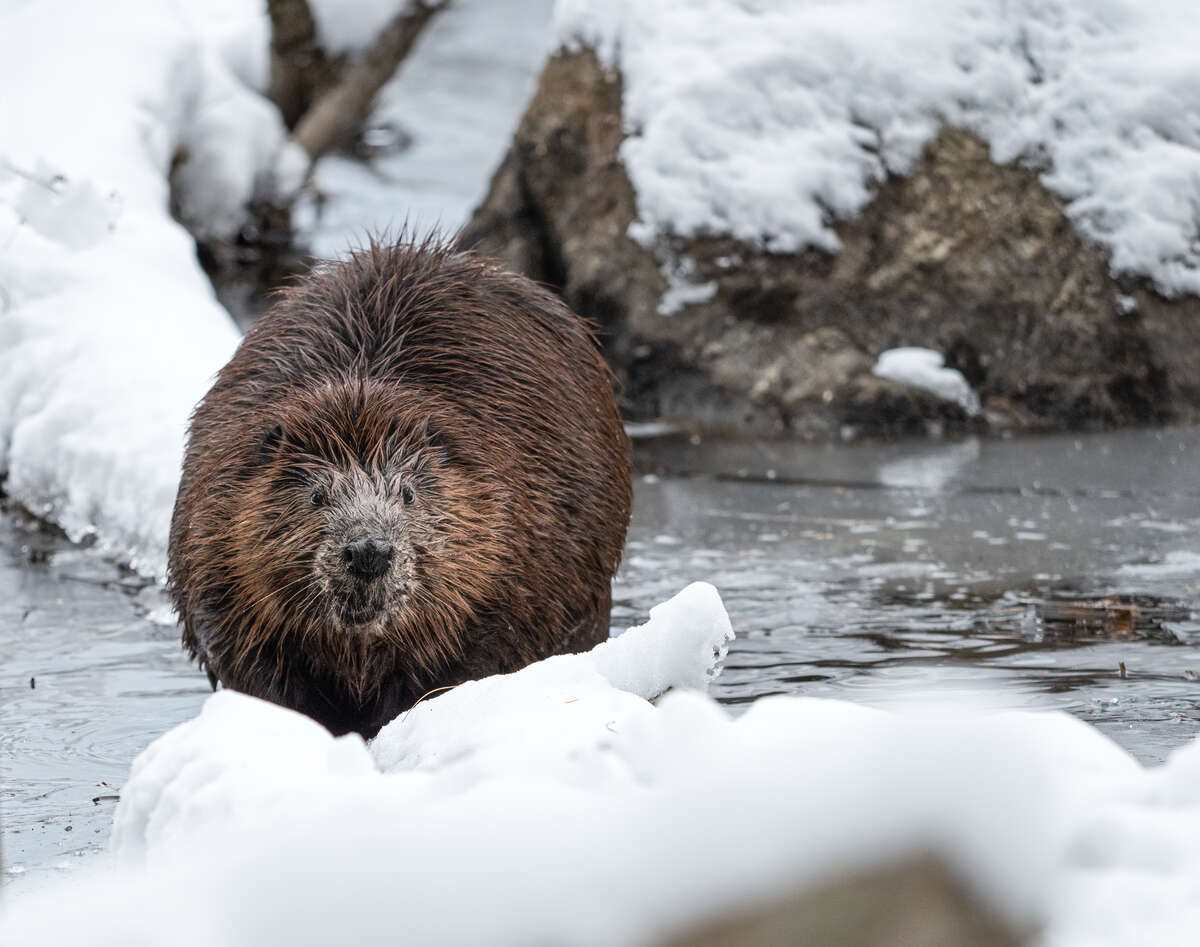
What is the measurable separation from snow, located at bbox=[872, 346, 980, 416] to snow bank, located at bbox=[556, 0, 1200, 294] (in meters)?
0.63

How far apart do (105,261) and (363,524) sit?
11.9 ft

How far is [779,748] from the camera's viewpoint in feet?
5.03

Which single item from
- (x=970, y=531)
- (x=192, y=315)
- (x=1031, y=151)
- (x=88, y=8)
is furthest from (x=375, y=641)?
(x=88, y=8)

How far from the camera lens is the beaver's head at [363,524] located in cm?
327

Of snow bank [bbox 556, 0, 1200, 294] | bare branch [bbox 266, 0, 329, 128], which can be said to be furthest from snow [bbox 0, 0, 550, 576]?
snow bank [bbox 556, 0, 1200, 294]

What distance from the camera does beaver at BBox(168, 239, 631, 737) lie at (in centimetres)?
334

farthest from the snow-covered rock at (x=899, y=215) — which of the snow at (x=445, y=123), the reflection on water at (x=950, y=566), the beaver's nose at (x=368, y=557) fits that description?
the beaver's nose at (x=368, y=557)

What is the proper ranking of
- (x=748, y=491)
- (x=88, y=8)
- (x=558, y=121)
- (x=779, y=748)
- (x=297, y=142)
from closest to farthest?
(x=779, y=748)
(x=748, y=491)
(x=558, y=121)
(x=88, y=8)
(x=297, y=142)

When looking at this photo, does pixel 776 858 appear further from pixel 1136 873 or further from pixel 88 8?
pixel 88 8

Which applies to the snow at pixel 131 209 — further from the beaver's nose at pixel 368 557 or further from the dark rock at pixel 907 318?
the beaver's nose at pixel 368 557

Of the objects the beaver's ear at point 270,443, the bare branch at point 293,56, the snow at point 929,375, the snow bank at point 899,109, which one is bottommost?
the beaver's ear at point 270,443

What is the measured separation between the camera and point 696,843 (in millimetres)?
1422

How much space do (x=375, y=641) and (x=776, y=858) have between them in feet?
6.72

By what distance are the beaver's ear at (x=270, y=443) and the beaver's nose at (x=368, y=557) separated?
0.35 m
